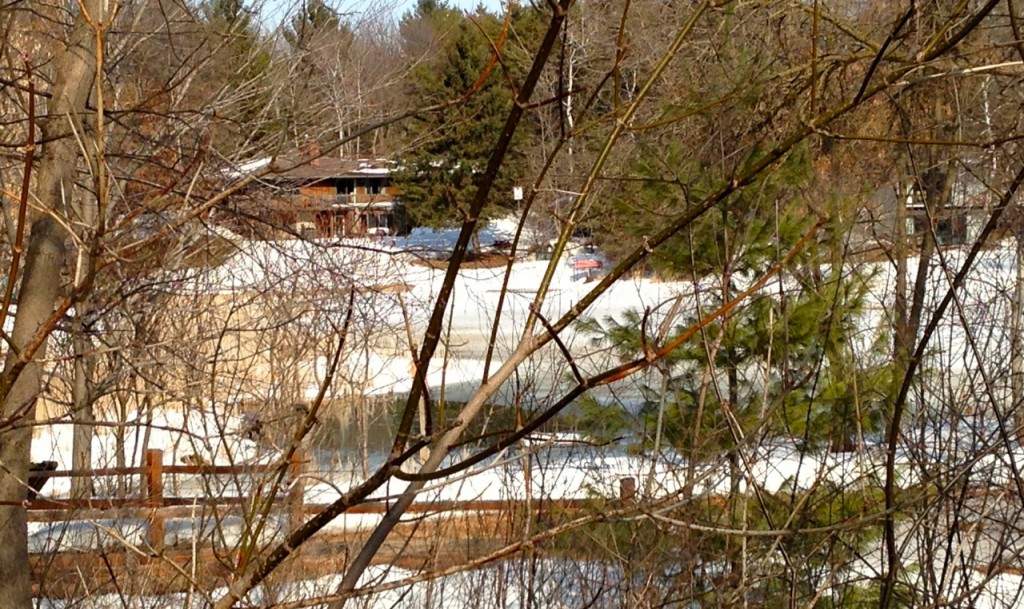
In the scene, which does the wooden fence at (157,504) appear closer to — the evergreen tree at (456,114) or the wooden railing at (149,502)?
the wooden railing at (149,502)

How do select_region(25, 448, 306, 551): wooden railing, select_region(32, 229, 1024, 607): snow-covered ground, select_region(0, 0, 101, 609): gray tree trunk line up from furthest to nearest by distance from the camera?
select_region(25, 448, 306, 551): wooden railing
select_region(32, 229, 1024, 607): snow-covered ground
select_region(0, 0, 101, 609): gray tree trunk

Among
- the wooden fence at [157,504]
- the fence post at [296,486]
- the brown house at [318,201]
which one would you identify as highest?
the brown house at [318,201]

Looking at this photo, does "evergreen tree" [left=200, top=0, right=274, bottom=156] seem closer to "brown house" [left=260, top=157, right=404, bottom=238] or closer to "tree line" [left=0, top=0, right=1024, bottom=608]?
"tree line" [left=0, top=0, right=1024, bottom=608]

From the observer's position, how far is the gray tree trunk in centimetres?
333

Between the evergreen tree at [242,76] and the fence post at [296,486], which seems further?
the evergreen tree at [242,76]

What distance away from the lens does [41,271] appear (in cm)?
338

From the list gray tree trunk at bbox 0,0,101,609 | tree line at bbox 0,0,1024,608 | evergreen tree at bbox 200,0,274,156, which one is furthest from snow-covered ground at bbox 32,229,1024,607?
evergreen tree at bbox 200,0,274,156

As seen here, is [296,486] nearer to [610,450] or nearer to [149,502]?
[149,502]

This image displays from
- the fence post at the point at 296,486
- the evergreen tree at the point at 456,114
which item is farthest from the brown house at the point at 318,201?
the fence post at the point at 296,486

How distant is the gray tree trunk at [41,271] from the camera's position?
3326mm

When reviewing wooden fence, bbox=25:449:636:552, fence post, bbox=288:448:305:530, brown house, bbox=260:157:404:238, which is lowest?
wooden fence, bbox=25:449:636:552

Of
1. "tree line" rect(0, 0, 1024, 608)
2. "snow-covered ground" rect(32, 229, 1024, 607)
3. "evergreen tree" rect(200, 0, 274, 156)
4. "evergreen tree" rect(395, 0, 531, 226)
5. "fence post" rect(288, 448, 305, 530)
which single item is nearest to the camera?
"tree line" rect(0, 0, 1024, 608)

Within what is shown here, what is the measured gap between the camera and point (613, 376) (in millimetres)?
1214

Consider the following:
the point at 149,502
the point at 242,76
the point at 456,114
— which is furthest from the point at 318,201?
the point at 456,114
